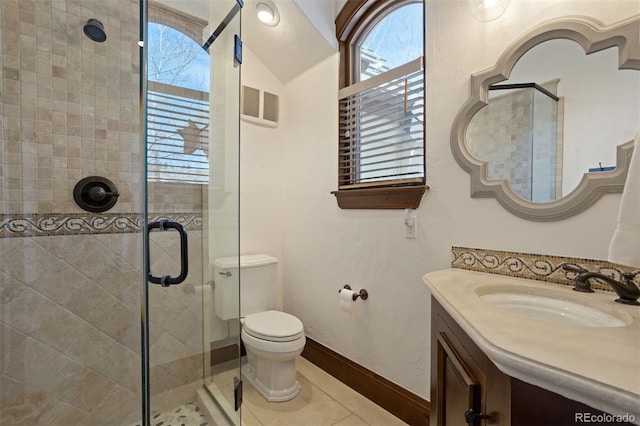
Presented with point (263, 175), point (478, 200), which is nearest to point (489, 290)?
point (478, 200)

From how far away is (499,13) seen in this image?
1.24 metres

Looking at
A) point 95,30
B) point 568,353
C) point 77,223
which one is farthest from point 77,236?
point 568,353

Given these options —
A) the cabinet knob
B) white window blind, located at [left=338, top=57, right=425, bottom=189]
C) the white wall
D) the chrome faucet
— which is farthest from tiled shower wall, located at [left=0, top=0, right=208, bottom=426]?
the chrome faucet

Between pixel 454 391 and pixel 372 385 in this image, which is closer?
pixel 454 391

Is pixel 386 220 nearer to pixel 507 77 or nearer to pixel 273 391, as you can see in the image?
pixel 507 77

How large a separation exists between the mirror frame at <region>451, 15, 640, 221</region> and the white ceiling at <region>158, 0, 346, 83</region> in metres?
1.16

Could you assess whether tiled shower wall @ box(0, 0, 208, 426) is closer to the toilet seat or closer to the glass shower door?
the glass shower door

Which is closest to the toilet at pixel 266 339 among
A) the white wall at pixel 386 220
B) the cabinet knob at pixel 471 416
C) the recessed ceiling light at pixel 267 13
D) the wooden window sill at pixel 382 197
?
the white wall at pixel 386 220

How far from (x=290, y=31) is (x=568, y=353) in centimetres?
231

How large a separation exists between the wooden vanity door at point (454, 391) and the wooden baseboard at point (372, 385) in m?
0.59

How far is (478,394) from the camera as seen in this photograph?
71cm

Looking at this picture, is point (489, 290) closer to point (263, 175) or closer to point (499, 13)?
point (499, 13)

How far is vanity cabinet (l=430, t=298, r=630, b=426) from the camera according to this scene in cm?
50

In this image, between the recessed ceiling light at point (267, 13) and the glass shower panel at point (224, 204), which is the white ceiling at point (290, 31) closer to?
the recessed ceiling light at point (267, 13)
